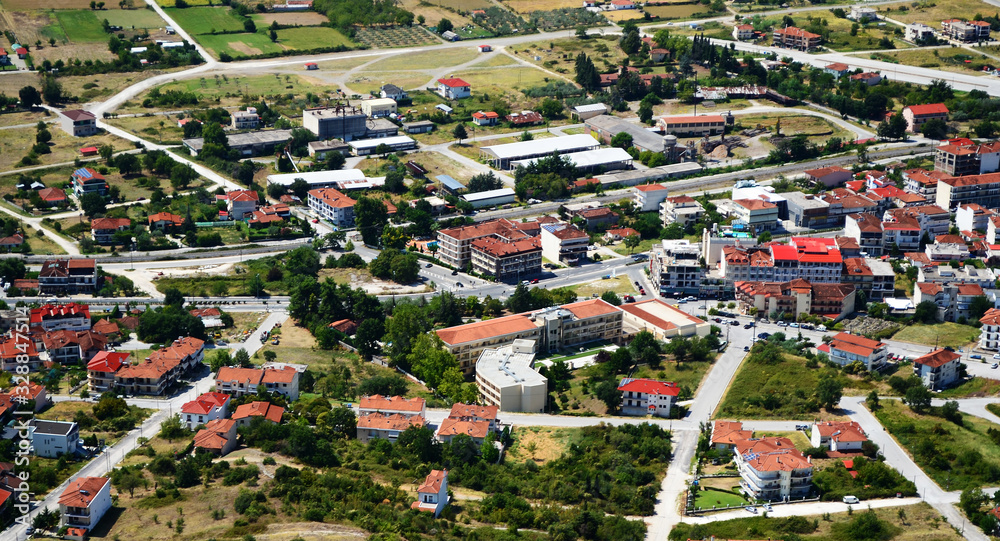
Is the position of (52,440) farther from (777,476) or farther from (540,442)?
(777,476)

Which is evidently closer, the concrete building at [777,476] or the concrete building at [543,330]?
the concrete building at [777,476]

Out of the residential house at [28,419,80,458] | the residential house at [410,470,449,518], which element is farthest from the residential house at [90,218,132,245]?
the residential house at [410,470,449,518]

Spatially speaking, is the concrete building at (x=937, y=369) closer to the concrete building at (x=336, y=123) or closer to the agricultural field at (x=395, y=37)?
the concrete building at (x=336, y=123)

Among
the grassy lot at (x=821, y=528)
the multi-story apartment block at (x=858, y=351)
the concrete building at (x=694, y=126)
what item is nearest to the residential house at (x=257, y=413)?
the grassy lot at (x=821, y=528)

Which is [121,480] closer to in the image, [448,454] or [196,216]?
[448,454]

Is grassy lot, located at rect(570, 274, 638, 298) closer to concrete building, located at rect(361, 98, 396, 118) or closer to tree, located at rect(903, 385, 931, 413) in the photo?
tree, located at rect(903, 385, 931, 413)

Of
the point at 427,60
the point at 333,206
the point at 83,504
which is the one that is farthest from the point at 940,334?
the point at 427,60

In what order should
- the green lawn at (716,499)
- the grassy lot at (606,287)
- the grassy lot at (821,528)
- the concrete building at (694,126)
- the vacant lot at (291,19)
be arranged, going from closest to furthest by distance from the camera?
the grassy lot at (821,528) < the green lawn at (716,499) < the grassy lot at (606,287) < the concrete building at (694,126) < the vacant lot at (291,19)
